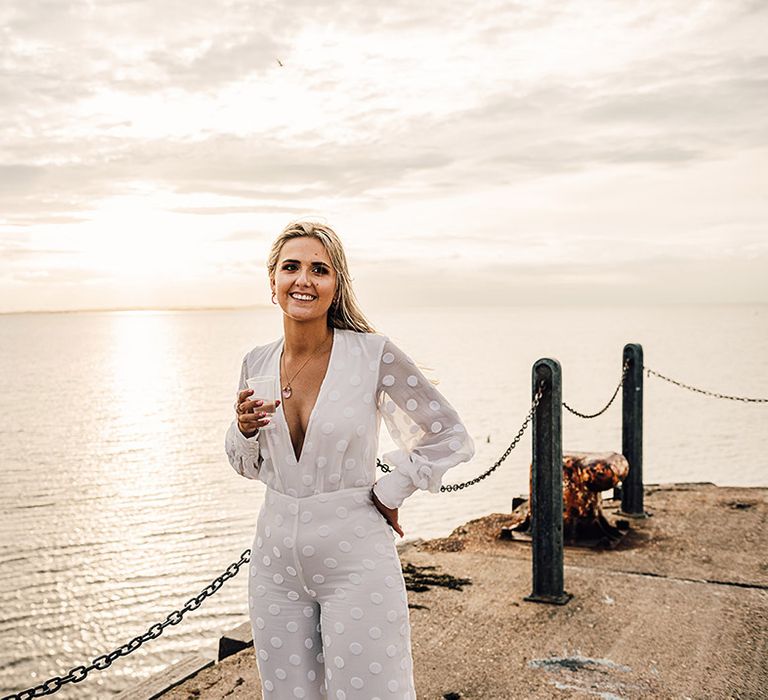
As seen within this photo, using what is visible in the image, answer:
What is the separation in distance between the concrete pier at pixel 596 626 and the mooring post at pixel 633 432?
70 centimetres

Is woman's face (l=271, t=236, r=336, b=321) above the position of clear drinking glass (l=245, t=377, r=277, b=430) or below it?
above

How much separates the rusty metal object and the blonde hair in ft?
15.9

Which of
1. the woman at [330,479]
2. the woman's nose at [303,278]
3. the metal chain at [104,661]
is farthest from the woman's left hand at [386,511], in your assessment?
the metal chain at [104,661]

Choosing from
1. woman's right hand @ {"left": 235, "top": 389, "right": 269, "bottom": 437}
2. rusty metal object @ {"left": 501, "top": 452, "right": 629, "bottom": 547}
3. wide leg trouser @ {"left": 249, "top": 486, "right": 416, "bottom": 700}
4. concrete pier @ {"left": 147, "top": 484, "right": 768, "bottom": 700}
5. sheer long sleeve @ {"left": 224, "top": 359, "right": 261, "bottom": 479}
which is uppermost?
woman's right hand @ {"left": 235, "top": 389, "right": 269, "bottom": 437}

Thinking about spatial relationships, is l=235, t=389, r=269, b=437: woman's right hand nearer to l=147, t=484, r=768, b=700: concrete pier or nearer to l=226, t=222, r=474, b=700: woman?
l=226, t=222, r=474, b=700: woman

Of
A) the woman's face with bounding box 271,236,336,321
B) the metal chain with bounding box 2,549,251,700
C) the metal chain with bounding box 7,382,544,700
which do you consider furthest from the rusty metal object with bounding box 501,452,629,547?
the woman's face with bounding box 271,236,336,321

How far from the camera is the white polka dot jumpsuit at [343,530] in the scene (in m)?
2.78

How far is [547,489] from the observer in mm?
5902

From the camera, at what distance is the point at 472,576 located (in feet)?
21.3

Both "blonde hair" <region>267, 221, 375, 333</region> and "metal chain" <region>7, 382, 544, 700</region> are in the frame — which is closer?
"blonde hair" <region>267, 221, 375, 333</region>

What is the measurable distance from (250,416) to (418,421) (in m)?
0.58

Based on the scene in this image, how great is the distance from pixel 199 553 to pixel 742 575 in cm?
952

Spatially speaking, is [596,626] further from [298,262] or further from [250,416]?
[298,262]

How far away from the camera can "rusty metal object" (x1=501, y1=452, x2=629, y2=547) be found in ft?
24.5
